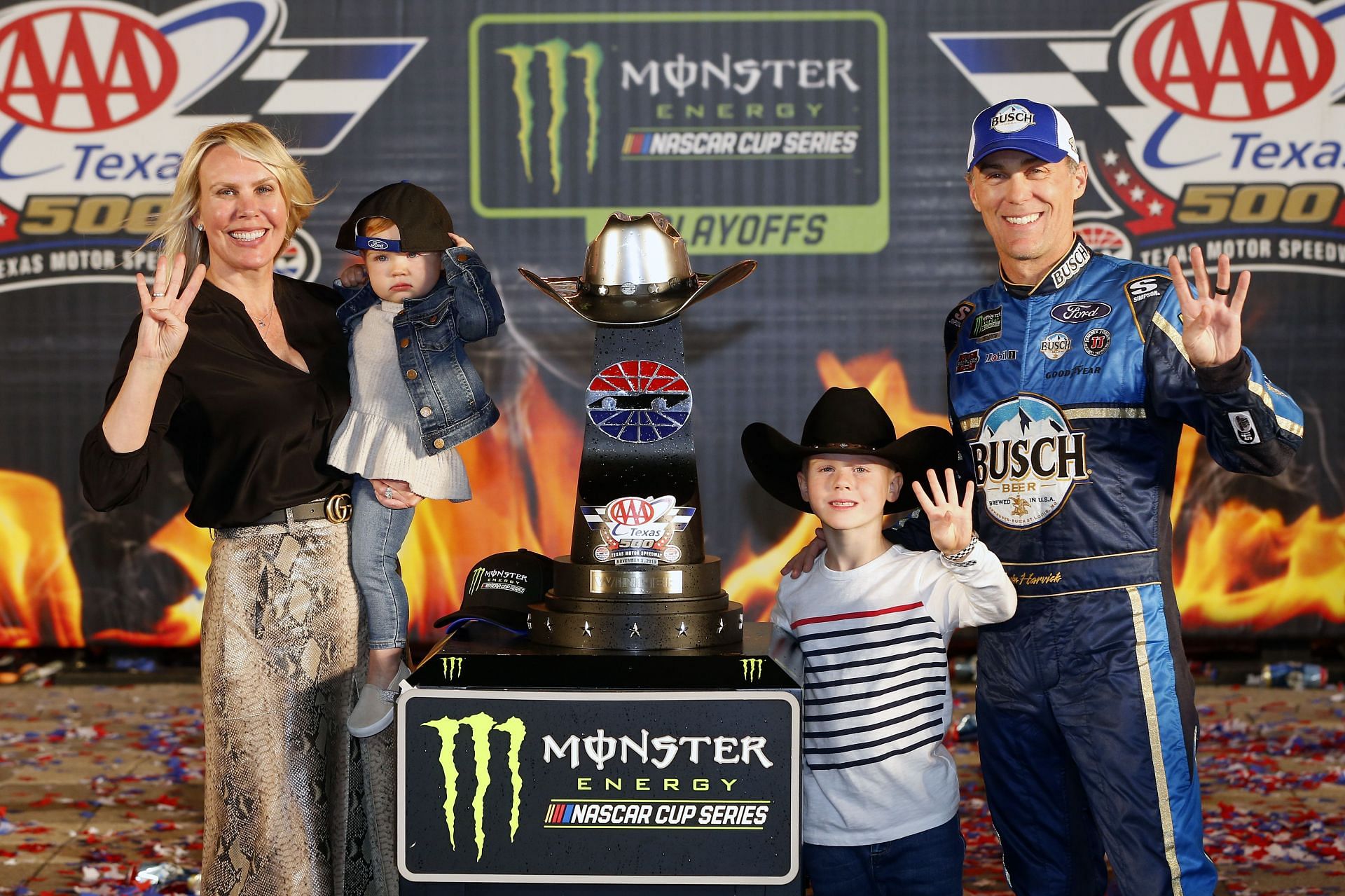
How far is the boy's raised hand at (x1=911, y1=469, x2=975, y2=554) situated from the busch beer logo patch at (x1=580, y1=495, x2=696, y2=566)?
0.41m

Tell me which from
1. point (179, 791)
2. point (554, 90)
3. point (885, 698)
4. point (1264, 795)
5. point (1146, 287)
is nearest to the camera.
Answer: point (885, 698)

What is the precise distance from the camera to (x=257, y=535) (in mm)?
2463

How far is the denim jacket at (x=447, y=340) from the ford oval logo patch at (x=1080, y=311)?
104 cm

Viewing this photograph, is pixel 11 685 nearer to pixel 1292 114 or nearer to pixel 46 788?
pixel 46 788

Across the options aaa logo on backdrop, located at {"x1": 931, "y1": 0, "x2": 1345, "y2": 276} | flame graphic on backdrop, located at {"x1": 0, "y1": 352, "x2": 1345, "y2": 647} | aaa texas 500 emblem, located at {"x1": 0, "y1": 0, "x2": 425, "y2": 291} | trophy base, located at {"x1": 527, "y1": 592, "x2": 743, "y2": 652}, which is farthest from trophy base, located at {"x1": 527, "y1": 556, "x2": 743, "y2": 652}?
aaa logo on backdrop, located at {"x1": 931, "y1": 0, "x2": 1345, "y2": 276}

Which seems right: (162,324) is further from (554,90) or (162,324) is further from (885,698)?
(554,90)

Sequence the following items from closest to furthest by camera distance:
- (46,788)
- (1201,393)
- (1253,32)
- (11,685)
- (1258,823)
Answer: (1201,393) → (1258,823) → (46,788) → (1253,32) → (11,685)

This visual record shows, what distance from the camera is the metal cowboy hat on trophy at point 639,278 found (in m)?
2.26

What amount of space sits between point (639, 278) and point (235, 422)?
811 millimetres

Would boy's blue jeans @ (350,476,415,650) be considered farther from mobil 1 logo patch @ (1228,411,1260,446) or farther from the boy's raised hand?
mobil 1 logo patch @ (1228,411,1260,446)

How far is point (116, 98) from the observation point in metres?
5.64

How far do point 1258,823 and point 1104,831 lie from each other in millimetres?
1915

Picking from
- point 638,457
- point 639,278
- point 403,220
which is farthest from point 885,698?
point 403,220

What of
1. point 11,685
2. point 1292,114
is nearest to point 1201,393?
point 1292,114
